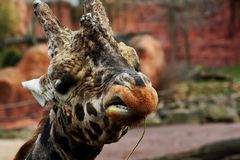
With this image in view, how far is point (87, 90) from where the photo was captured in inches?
104

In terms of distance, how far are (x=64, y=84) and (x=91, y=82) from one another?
5.3 inches

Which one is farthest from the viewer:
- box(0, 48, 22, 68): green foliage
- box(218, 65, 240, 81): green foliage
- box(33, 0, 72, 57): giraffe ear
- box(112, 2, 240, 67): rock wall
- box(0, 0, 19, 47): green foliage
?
box(112, 2, 240, 67): rock wall

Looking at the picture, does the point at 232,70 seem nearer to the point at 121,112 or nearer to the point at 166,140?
the point at 166,140

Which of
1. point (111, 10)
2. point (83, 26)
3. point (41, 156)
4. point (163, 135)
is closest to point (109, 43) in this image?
point (83, 26)

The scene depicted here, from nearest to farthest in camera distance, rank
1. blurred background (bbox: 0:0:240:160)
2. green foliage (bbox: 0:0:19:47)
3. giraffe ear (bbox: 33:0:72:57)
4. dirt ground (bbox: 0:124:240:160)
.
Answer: giraffe ear (bbox: 33:0:72:57), dirt ground (bbox: 0:124:240:160), blurred background (bbox: 0:0:240:160), green foliage (bbox: 0:0:19:47)

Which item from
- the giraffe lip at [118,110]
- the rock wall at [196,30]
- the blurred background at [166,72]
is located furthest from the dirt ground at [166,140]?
the rock wall at [196,30]

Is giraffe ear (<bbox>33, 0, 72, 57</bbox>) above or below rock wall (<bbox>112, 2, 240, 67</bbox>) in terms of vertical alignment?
above

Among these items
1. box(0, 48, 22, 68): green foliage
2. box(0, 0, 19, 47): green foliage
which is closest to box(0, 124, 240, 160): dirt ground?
box(0, 48, 22, 68): green foliage

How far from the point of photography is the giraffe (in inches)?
94.6

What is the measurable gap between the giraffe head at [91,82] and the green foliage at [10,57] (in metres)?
33.9

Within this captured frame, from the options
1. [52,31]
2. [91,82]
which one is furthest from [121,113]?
[52,31]

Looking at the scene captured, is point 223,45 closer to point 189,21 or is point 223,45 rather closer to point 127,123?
point 189,21

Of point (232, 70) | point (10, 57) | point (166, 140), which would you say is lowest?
point (232, 70)

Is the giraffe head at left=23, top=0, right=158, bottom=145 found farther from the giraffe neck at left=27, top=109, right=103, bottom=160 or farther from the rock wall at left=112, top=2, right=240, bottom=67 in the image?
A: the rock wall at left=112, top=2, right=240, bottom=67
